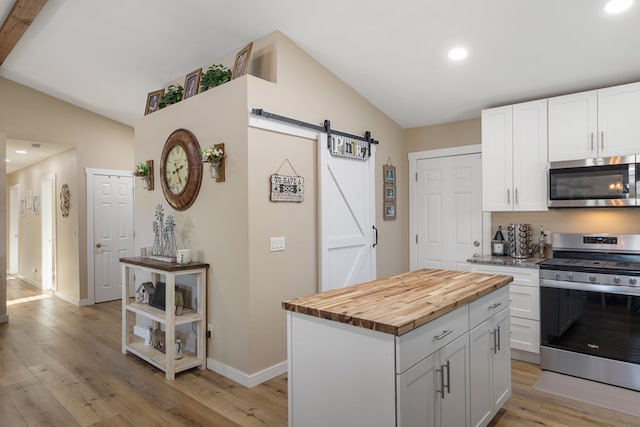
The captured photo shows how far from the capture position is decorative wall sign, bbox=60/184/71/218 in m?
6.43

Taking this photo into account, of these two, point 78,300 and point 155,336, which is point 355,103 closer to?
point 155,336

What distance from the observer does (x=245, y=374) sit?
3201 millimetres

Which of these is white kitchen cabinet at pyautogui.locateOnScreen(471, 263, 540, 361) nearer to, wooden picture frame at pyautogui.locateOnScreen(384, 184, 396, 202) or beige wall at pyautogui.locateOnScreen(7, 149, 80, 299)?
wooden picture frame at pyautogui.locateOnScreen(384, 184, 396, 202)

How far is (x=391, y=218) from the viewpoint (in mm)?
4891

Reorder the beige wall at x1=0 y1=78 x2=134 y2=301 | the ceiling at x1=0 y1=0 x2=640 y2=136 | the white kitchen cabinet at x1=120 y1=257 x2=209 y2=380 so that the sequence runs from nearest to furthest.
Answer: the ceiling at x1=0 y1=0 x2=640 y2=136, the white kitchen cabinet at x1=120 y1=257 x2=209 y2=380, the beige wall at x1=0 y1=78 x2=134 y2=301

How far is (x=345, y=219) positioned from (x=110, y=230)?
4.46m

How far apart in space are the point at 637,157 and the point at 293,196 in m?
2.84

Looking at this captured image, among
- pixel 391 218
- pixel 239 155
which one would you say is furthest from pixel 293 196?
pixel 391 218

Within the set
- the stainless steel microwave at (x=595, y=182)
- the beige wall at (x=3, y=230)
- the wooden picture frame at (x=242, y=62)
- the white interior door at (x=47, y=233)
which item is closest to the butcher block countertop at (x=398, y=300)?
the stainless steel microwave at (x=595, y=182)

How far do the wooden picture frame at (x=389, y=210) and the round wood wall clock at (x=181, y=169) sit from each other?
2.23 metres

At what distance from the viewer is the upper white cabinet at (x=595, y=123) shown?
10.7ft

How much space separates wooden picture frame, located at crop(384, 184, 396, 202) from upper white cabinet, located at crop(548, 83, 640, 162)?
1774 mm

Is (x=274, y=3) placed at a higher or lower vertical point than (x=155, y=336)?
higher

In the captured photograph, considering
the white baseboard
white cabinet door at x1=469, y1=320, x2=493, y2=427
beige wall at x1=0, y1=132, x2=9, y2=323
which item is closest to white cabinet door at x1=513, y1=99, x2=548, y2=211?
white cabinet door at x1=469, y1=320, x2=493, y2=427
